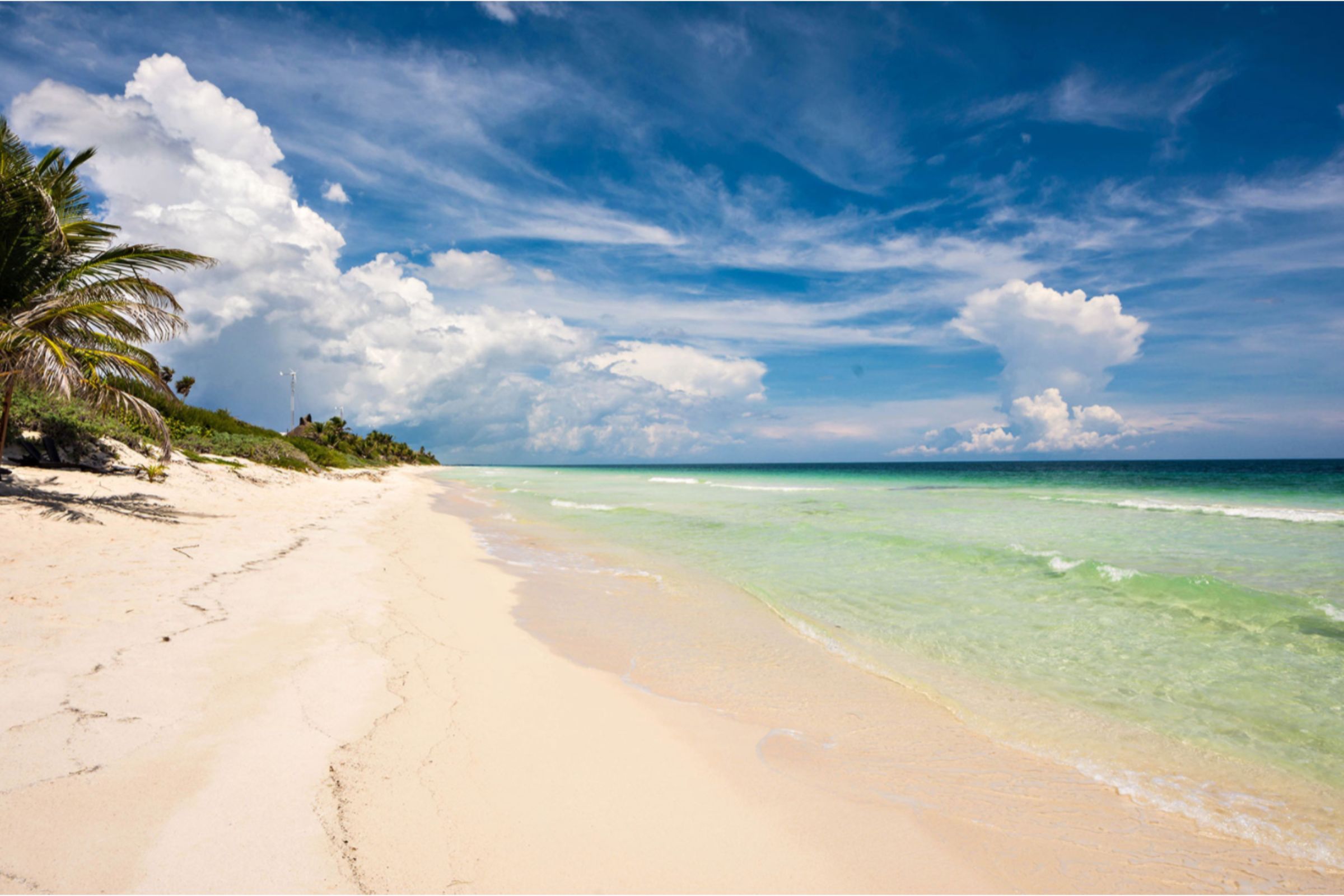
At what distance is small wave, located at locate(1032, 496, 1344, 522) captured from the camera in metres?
22.4

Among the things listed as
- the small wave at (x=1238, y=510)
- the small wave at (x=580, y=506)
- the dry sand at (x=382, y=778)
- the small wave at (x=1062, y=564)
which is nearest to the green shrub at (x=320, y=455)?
the small wave at (x=580, y=506)

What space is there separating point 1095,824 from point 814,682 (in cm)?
280

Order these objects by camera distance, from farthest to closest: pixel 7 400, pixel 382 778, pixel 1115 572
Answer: pixel 1115 572 → pixel 7 400 → pixel 382 778

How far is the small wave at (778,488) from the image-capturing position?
142 ft

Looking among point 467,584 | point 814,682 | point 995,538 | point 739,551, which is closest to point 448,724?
point 814,682

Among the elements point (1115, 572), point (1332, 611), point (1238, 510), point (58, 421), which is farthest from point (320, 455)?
point (1238, 510)

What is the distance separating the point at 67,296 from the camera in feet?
36.4

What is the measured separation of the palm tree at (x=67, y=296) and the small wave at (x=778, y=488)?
116ft

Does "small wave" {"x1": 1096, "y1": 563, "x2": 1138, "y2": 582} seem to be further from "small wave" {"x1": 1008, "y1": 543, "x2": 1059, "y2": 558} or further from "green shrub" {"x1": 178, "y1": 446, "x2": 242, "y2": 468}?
"green shrub" {"x1": 178, "y1": 446, "x2": 242, "y2": 468}

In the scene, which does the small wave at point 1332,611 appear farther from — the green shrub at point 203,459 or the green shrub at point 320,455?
the green shrub at point 320,455

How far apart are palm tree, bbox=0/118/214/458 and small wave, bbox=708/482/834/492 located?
1388 inches

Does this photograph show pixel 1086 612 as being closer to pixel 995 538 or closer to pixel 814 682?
pixel 814 682

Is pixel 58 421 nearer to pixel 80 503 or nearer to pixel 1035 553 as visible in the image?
pixel 80 503

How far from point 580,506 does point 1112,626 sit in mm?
23236
